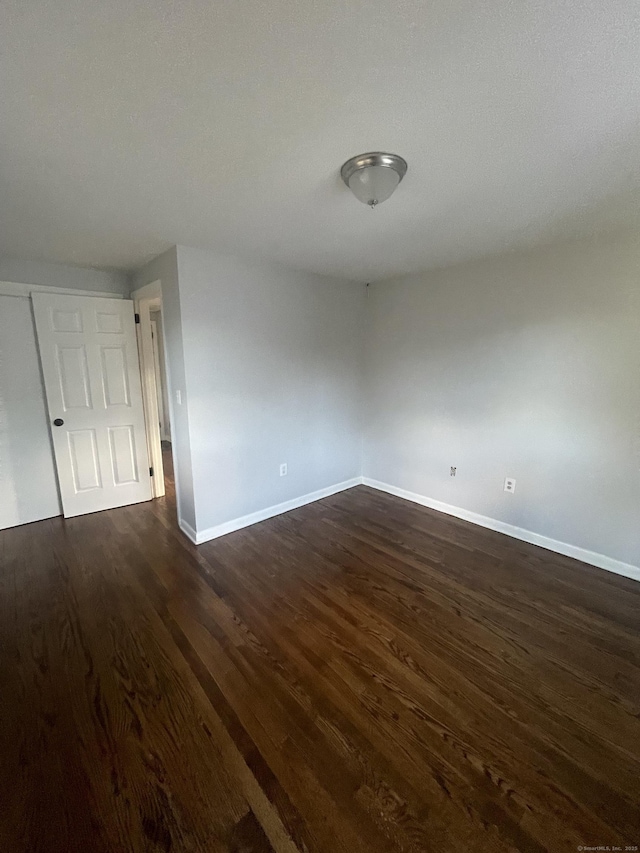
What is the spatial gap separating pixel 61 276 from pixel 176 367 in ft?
4.94

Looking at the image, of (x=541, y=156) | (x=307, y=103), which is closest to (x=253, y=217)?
(x=307, y=103)

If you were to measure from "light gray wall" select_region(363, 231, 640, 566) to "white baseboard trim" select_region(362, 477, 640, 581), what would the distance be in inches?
1.7

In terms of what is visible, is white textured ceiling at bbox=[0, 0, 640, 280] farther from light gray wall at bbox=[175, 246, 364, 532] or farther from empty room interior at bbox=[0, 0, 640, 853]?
light gray wall at bbox=[175, 246, 364, 532]

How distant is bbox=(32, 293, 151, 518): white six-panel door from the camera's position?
10.3ft

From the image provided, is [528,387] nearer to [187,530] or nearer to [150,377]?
[187,530]

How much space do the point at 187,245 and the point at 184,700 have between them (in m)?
2.72

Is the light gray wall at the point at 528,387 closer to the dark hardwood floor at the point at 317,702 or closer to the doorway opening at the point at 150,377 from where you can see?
the dark hardwood floor at the point at 317,702

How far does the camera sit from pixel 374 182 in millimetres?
1487

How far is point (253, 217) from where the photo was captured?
2018mm

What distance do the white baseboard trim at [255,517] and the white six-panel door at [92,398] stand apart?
1.05 meters

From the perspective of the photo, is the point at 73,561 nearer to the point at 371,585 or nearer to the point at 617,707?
the point at 371,585

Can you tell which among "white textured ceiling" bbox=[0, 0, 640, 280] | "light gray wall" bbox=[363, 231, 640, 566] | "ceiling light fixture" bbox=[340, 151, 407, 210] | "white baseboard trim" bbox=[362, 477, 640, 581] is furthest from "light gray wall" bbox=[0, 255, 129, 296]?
"white baseboard trim" bbox=[362, 477, 640, 581]

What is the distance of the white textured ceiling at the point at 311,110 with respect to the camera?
2.84 feet

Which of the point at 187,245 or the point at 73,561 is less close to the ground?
Answer: the point at 187,245
